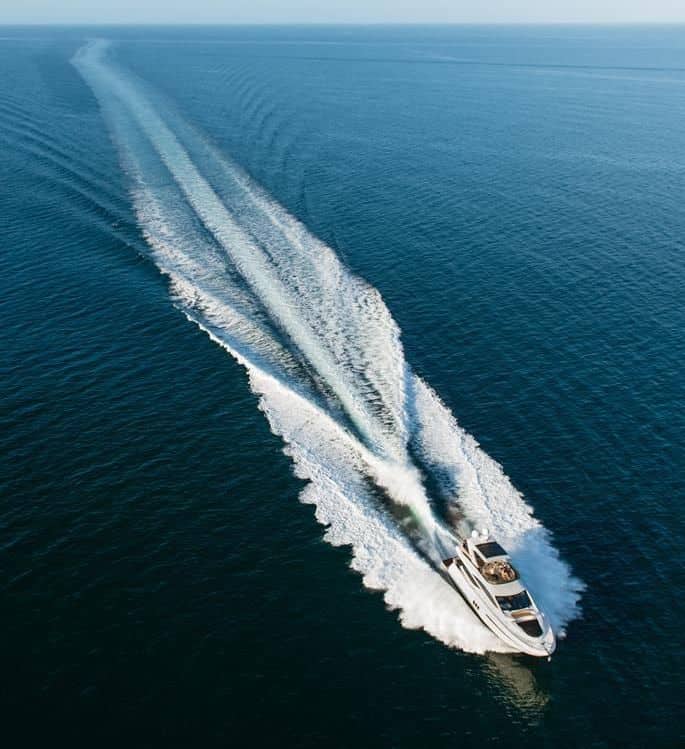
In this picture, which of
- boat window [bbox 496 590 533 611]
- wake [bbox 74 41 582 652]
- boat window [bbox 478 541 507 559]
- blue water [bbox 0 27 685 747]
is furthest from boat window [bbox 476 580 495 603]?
blue water [bbox 0 27 685 747]

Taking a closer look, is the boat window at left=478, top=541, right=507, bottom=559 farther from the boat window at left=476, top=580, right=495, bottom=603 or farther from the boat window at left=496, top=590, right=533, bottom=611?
the boat window at left=496, top=590, right=533, bottom=611

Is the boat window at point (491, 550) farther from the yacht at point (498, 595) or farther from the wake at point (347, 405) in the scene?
the wake at point (347, 405)

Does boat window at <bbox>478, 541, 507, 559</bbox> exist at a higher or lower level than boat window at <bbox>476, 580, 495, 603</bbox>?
higher

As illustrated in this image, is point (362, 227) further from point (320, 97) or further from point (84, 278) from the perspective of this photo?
point (320, 97)

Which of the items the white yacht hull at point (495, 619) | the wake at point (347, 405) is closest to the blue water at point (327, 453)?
the wake at point (347, 405)

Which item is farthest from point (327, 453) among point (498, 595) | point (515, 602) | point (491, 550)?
point (515, 602)

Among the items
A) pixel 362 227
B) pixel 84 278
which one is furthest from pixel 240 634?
pixel 362 227
